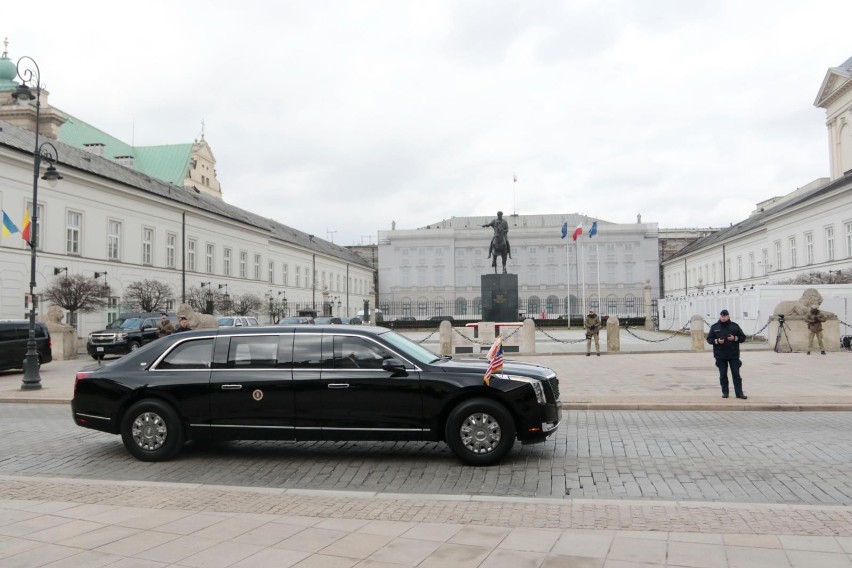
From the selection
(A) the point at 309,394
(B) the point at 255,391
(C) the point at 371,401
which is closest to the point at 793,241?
(C) the point at 371,401

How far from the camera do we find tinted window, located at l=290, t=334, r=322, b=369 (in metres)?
7.97

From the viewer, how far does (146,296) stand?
40.2 m

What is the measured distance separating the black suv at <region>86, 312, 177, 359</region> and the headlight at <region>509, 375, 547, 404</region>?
70.0 ft

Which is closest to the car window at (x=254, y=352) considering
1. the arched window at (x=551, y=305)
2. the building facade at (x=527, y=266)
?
the building facade at (x=527, y=266)

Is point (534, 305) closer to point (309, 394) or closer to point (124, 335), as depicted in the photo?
point (124, 335)

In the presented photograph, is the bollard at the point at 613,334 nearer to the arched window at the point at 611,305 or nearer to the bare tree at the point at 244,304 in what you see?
the bare tree at the point at 244,304

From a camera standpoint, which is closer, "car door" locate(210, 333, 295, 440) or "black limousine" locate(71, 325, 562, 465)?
"black limousine" locate(71, 325, 562, 465)

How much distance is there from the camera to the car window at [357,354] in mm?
7891

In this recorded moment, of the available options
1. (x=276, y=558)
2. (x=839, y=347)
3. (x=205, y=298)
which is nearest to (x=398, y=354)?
(x=276, y=558)

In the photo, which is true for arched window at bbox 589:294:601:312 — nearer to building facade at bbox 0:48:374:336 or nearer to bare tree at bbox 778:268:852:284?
building facade at bbox 0:48:374:336

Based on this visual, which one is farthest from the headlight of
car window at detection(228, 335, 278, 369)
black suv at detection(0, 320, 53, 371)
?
black suv at detection(0, 320, 53, 371)

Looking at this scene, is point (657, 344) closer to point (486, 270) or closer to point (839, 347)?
point (839, 347)

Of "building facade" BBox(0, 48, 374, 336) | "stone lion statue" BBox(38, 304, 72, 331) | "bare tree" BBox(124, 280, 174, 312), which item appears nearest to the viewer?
"stone lion statue" BBox(38, 304, 72, 331)

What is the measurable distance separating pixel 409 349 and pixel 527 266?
313 ft
